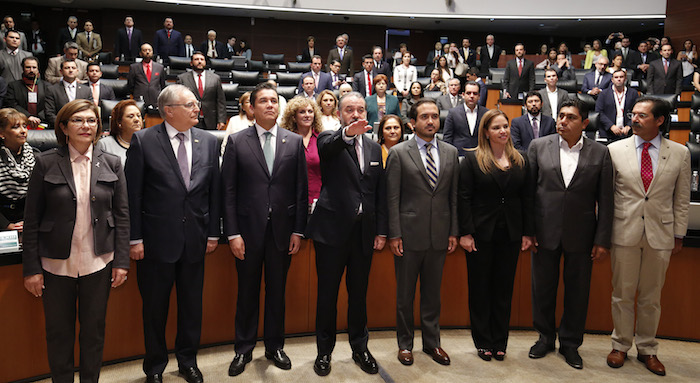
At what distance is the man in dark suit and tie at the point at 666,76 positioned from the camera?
335 inches

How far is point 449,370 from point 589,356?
92 centimetres

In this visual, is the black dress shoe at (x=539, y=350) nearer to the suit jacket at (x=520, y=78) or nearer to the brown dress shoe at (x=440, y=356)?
the brown dress shoe at (x=440, y=356)

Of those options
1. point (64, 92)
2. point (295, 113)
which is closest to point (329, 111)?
point (295, 113)

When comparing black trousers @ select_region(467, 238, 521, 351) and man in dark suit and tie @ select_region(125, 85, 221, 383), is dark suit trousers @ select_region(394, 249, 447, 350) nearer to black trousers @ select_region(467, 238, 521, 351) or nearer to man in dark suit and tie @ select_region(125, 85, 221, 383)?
black trousers @ select_region(467, 238, 521, 351)

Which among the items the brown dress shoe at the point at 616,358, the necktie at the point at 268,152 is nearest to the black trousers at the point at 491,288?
the brown dress shoe at the point at 616,358

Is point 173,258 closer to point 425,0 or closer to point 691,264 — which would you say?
point 691,264

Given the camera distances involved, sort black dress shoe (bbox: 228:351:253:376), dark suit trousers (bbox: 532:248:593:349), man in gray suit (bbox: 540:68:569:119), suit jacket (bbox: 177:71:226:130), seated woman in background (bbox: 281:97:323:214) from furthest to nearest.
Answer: suit jacket (bbox: 177:71:226:130) < man in gray suit (bbox: 540:68:569:119) < seated woman in background (bbox: 281:97:323:214) < dark suit trousers (bbox: 532:248:593:349) < black dress shoe (bbox: 228:351:253:376)

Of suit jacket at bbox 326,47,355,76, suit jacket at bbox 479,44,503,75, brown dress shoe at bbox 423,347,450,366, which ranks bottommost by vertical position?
brown dress shoe at bbox 423,347,450,366

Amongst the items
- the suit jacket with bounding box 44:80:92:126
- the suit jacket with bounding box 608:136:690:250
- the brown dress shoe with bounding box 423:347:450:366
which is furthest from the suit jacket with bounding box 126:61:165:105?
the suit jacket with bounding box 608:136:690:250

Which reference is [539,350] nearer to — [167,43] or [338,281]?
[338,281]

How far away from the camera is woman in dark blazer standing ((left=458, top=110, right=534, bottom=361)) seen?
9.63ft

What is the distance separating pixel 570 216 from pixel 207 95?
15.0ft

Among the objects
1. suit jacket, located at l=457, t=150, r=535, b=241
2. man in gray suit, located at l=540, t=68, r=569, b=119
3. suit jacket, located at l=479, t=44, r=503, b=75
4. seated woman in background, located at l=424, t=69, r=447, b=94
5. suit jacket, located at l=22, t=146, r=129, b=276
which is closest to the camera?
suit jacket, located at l=22, t=146, r=129, b=276

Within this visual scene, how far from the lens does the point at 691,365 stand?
3080 millimetres
